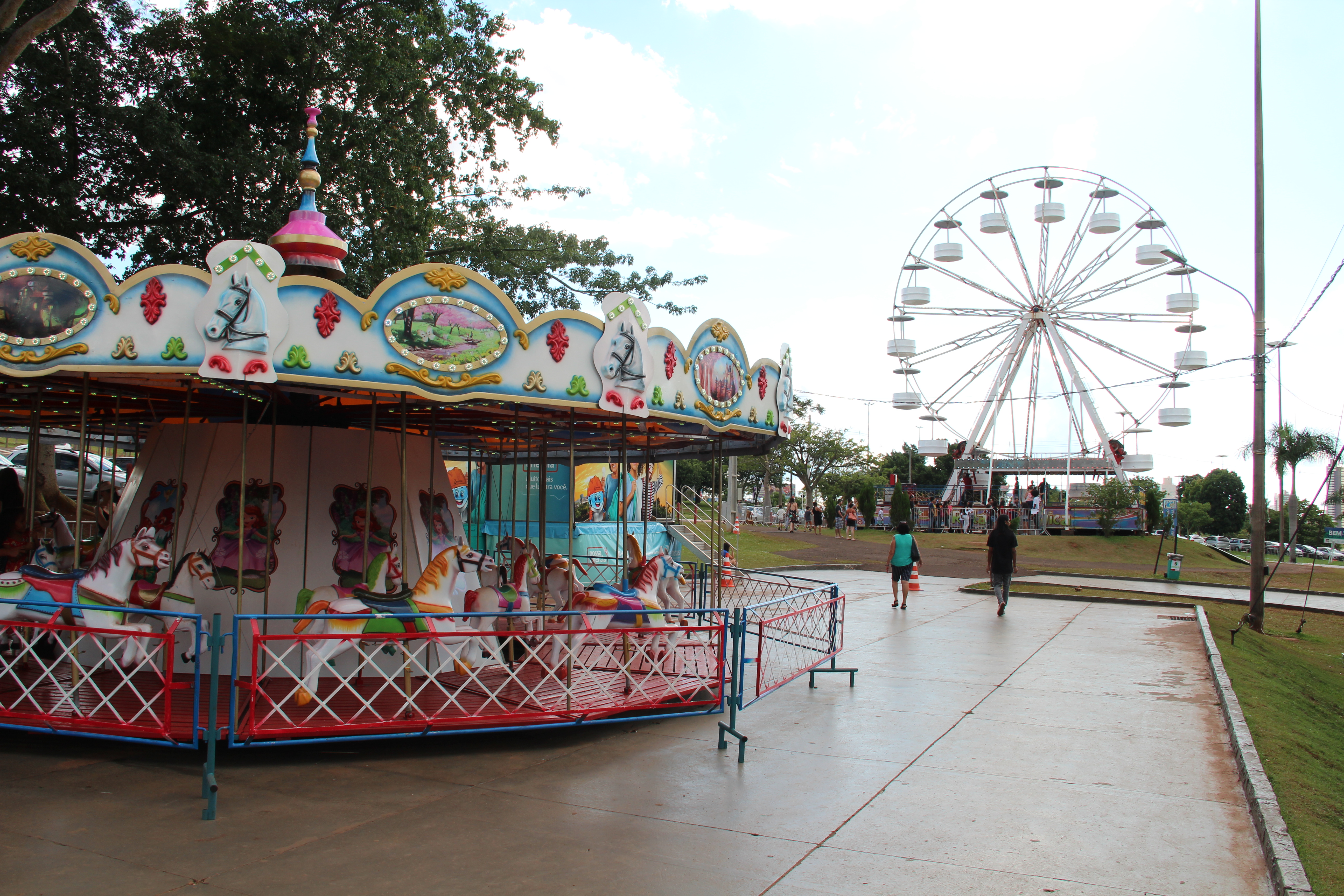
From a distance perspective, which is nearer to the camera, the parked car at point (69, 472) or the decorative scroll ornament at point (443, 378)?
the decorative scroll ornament at point (443, 378)

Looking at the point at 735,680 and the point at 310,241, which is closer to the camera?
the point at 735,680

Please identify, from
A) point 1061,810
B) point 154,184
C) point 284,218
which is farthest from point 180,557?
point 154,184

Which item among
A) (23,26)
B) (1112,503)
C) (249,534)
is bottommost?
(249,534)

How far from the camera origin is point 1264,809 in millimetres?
5430

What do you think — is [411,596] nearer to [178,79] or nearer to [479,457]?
[479,457]

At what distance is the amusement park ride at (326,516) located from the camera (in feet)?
20.3

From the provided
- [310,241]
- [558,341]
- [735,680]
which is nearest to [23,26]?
[310,241]

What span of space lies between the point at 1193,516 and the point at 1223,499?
675 inches

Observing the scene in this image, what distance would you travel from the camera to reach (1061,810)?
18.5 ft

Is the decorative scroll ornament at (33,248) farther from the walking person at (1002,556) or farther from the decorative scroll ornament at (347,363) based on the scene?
the walking person at (1002,556)

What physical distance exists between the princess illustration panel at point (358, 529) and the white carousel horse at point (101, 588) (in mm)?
1508

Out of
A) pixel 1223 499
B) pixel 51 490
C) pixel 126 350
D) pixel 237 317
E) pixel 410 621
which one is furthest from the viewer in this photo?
pixel 1223 499

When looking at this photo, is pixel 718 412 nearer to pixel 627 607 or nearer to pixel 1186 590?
pixel 627 607

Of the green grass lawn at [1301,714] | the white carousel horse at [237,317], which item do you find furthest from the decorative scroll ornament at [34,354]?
the green grass lawn at [1301,714]
